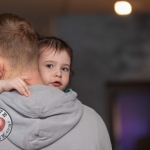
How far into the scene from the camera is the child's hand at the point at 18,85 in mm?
1829

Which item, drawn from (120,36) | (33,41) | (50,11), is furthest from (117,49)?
(33,41)

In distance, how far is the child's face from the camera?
250 cm

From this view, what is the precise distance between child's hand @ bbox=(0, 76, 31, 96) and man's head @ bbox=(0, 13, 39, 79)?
32mm

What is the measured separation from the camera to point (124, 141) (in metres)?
8.30

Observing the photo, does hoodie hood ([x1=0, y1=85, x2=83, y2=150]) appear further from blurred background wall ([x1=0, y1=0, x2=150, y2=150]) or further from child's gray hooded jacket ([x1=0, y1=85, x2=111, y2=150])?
blurred background wall ([x1=0, y1=0, x2=150, y2=150])

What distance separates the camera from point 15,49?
74.3 inches

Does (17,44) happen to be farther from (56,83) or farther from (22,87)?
(56,83)

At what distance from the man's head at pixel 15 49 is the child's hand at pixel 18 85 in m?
0.03

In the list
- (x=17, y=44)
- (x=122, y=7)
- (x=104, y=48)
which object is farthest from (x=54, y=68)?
(x=104, y=48)

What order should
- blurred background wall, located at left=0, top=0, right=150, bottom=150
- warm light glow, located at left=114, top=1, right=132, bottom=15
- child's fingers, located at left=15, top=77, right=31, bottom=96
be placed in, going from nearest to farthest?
child's fingers, located at left=15, top=77, right=31, bottom=96
warm light glow, located at left=114, top=1, right=132, bottom=15
blurred background wall, located at left=0, top=0, right=150, bottom=150

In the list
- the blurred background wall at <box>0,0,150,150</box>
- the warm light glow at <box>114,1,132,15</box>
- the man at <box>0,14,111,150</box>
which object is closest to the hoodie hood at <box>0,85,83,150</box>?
the man at <box>0,14,111,150</box>

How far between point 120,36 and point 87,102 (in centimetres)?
98

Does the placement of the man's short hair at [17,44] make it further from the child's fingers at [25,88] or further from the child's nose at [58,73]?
the child's nose at [58,73]

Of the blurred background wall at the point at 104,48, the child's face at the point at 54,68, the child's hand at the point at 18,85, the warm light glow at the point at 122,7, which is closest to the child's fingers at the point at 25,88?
the child's hand at the point at 18,85
